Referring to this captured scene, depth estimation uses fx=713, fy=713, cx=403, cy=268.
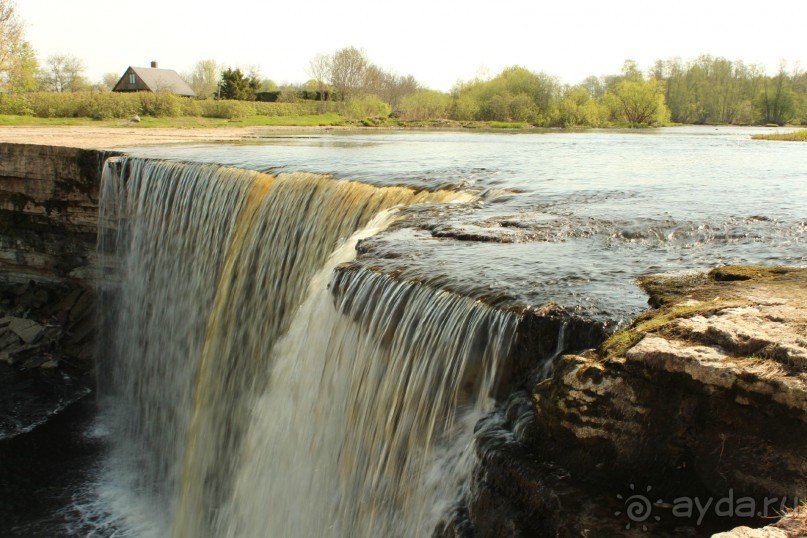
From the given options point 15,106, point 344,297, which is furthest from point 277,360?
point 15,106

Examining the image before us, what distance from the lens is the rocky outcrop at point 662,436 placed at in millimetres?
3031

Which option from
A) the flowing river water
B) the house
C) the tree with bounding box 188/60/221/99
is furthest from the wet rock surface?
the tree with bounding box 188/60/221/99

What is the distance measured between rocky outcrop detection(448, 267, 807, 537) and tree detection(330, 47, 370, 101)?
209 ft

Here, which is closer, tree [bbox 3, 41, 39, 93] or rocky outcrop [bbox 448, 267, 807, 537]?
rocky outcrop [bbox 448, 267, 807, 537]

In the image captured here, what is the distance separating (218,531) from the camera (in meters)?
7.73

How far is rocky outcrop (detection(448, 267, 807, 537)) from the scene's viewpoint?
303 cm

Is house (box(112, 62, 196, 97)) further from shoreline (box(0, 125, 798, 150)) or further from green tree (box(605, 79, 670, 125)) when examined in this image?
shoreline (box(0, 125, 798, 150))

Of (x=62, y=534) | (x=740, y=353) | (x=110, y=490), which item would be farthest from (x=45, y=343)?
Result: (x=740, y=353)

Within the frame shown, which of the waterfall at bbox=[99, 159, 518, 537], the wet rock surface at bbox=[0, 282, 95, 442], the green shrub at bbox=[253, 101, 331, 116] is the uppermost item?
the green shrub at bbox=[253, 101, 331, 116]

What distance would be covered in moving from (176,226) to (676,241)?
8.49 metres

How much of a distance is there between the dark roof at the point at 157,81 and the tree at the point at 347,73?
16.1 meters

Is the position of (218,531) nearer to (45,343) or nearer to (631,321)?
(631,321)

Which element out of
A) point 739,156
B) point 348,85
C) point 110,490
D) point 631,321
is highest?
point 348,85

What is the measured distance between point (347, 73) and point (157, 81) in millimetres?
22029
